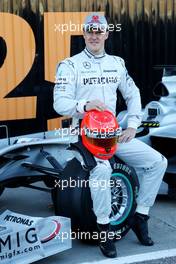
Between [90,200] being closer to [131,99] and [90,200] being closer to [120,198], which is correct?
[120,198]

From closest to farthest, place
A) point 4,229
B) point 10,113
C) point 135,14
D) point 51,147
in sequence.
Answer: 1. point 4,229
2. point 51,147
3. point 10,113
4. point 135,14

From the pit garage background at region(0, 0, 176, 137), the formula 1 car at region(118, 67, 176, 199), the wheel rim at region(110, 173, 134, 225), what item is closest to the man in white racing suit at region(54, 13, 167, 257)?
the wheel rim at region(110, 173, 134, 225)

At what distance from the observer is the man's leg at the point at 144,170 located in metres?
4.84

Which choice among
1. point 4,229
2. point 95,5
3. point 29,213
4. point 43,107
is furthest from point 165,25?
point 4,229

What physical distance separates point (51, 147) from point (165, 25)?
553 centimetres

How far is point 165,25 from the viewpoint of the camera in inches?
407

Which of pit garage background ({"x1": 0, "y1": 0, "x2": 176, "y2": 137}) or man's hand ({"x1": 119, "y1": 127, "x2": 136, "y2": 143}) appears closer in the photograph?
man's hand ({"x1": 119, "y1": 127, "x2": 136, "y2": 143})

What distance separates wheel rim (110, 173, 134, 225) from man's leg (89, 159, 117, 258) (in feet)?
1.19

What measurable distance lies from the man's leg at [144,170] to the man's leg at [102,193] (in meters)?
0.34

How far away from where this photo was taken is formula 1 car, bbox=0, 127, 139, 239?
4773 mm

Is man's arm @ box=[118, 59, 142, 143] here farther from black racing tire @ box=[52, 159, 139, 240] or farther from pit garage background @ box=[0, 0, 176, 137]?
pit garage background @ box=[0, 0, 176, 137]

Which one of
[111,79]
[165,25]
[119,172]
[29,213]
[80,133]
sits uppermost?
[165,25]

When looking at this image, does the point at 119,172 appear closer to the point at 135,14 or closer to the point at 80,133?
the point at 80,133

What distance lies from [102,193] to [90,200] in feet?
0.98
